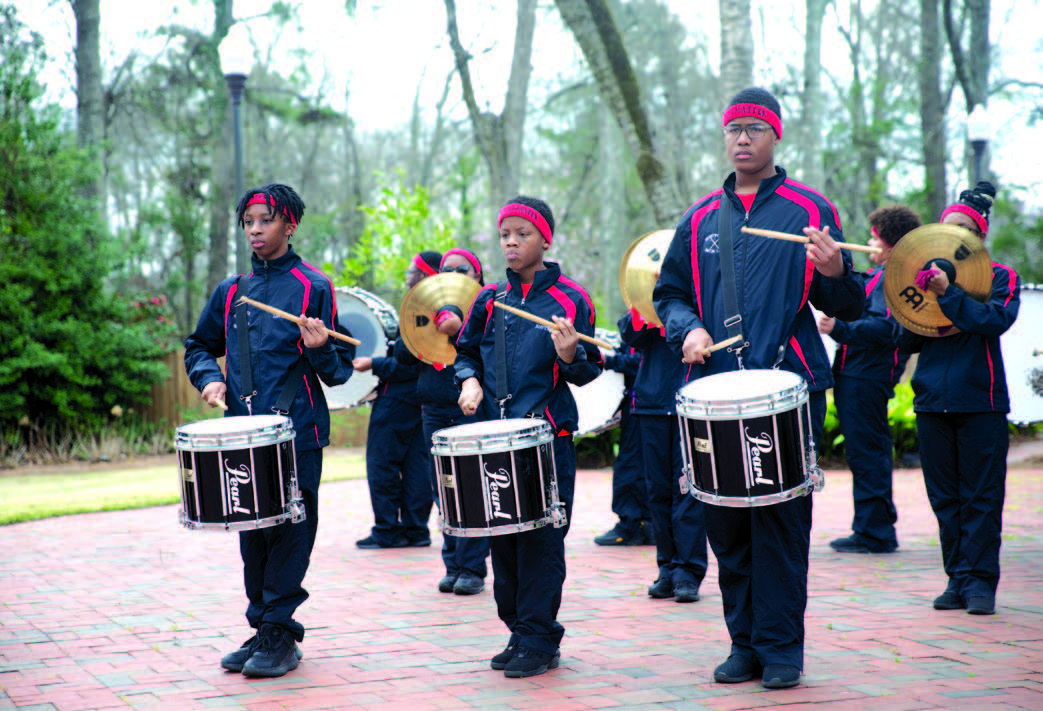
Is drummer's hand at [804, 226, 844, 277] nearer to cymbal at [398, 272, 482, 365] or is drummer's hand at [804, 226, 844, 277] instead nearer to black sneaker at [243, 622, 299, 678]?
black sneaker at [243, 622, 299, 678]

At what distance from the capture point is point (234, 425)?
14.6 feet

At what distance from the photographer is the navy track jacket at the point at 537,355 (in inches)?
184

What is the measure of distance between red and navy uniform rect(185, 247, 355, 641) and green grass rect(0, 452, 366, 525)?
19.3ft

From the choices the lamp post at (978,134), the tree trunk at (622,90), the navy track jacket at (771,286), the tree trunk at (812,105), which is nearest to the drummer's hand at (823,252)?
the navy track jacket at (771,286)

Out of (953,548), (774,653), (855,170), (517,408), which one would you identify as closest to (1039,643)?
(953,548)

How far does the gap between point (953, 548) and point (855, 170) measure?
22.6m

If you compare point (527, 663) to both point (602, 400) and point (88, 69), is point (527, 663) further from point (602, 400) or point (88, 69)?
point (88, 69)

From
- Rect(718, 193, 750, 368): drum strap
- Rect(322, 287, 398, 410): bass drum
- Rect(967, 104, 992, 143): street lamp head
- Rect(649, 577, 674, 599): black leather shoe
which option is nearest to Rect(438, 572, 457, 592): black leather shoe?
Rect(649, 577, 674, 599): black leather shoe

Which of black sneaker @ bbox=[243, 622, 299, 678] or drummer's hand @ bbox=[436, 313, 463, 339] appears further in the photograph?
drummer's hand @ bbox=[436, 313, 463, 339]

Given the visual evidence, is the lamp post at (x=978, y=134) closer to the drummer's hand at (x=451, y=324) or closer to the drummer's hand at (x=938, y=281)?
the drummer's hand at (x=938, y=281)

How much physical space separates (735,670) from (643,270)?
2.87 meters

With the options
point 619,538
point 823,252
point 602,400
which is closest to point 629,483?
point 619,538

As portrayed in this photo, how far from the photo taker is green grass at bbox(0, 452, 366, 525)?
10.4 meters

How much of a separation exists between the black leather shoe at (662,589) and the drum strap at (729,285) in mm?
2200
